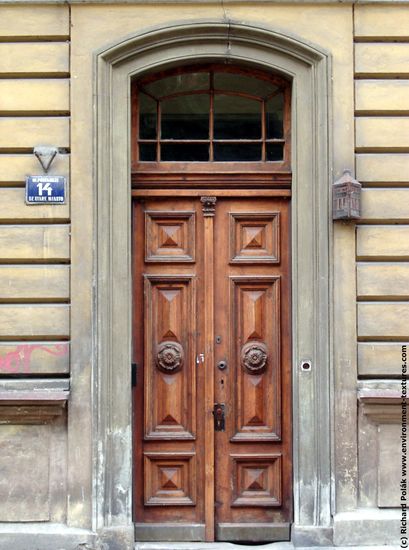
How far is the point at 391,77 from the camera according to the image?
6191mm

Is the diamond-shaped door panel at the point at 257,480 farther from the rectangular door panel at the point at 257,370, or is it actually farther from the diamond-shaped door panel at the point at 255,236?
the diamond-shaped door panel at the point at 255,236

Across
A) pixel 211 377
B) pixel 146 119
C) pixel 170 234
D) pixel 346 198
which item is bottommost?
pixel 211 377

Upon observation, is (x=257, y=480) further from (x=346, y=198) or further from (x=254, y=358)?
(x=346, y=198)

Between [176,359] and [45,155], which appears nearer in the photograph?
[45,155]

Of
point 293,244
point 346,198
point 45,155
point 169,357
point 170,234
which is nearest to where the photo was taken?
point 346,198

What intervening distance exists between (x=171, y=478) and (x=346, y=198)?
282 centimetres

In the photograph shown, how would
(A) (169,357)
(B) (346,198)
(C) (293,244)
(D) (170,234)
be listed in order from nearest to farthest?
1. (B) (346,198)
2. (C) (293,244)
3. (A) (169,357)
4. (D) (170,234)

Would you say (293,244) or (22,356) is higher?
(293,244)

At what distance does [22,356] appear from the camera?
6.05m

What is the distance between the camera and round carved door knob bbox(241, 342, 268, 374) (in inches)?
248

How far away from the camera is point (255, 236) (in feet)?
21.1

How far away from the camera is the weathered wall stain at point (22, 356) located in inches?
238

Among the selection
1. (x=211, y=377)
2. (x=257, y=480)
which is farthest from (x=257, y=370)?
(x=257, y=480)

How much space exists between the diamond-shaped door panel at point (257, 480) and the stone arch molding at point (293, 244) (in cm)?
26
